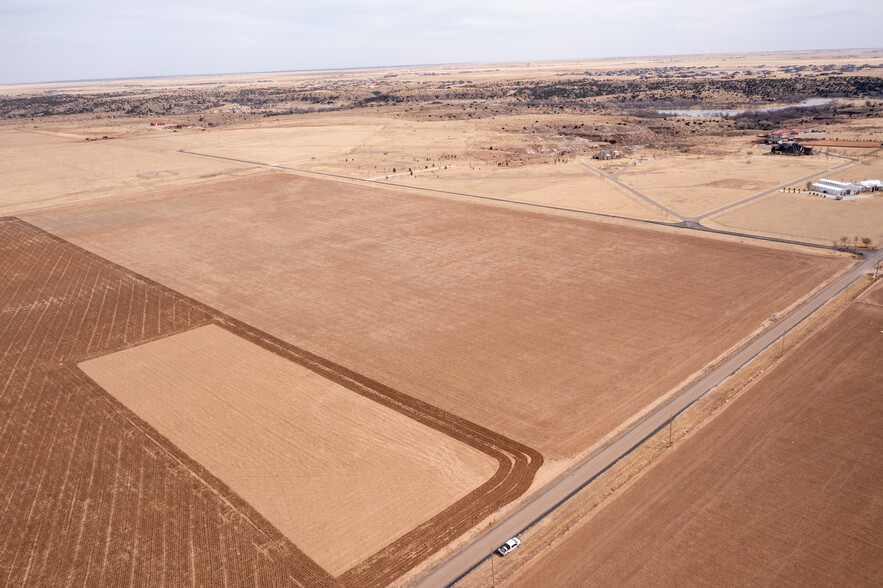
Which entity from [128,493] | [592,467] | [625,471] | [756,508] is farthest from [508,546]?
[128,493]

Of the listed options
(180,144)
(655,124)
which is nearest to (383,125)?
(180,144)

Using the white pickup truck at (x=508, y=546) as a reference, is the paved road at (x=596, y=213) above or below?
above

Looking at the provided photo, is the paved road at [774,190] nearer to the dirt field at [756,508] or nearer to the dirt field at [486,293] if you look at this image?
the dirt field at [486,293]

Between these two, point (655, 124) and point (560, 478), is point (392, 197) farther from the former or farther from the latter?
point (655, 124)

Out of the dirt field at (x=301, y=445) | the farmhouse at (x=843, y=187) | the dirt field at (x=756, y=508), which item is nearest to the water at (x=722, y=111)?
the farmhouse at (x=843, y=187)

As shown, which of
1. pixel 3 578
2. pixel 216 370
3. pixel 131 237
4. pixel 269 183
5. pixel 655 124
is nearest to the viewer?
pixel 3 578
